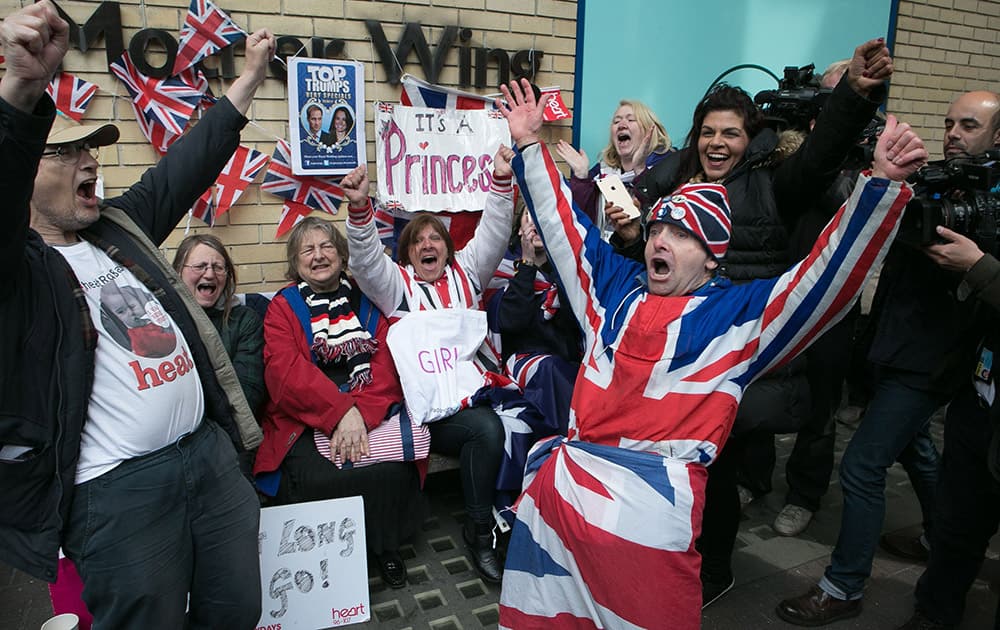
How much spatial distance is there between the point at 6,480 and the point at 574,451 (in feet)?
5.21

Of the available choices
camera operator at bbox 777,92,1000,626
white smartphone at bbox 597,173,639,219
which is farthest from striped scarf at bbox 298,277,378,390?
camera operator at bbox 777,92,1000,626

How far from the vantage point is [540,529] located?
2158 millimetres

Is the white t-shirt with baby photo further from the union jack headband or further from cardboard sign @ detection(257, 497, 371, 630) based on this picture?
the union jack headband

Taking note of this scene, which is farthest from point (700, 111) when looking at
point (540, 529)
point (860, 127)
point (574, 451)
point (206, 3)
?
point (206, 3)

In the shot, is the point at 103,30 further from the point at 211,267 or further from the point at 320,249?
the point at 320,249

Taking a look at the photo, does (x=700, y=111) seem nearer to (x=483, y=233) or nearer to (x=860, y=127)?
(x=860, y=127)

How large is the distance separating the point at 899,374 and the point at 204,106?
3797mm

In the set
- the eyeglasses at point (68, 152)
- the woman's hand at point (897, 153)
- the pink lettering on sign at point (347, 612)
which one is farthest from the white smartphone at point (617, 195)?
the pink lettering on sign at point (347, 612)

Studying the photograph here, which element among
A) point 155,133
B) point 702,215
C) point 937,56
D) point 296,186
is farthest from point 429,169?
point 937,56

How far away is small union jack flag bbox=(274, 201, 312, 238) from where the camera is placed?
417 cm

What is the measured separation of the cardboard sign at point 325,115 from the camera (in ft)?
13.0

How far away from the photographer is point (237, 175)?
3975 millimetres

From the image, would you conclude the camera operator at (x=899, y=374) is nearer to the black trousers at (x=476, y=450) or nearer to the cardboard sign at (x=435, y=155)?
the black trousers at (x=476, y=450)

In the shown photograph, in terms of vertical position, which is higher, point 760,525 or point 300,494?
point 300,494
